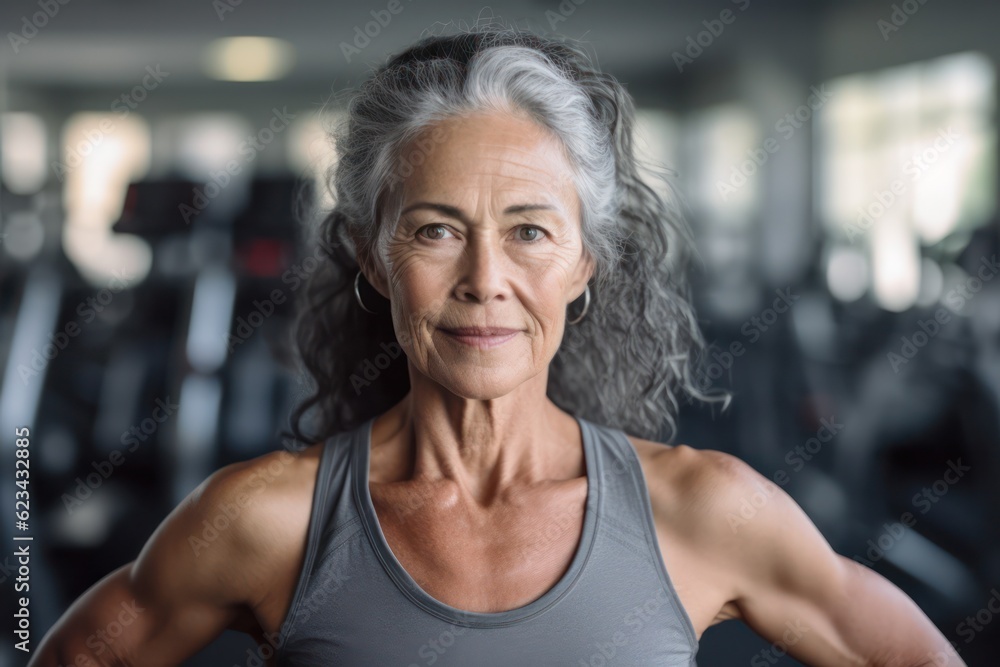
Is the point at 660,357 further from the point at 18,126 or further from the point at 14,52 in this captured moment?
the point at 14,52

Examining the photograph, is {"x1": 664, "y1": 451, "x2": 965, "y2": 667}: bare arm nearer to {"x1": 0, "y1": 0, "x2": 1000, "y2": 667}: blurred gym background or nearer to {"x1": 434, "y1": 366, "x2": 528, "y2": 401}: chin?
{"x1": 0, "y1": 0, "x2": 1000, "y2": 667}: blurred gym background

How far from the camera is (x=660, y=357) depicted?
1406 millimetres
